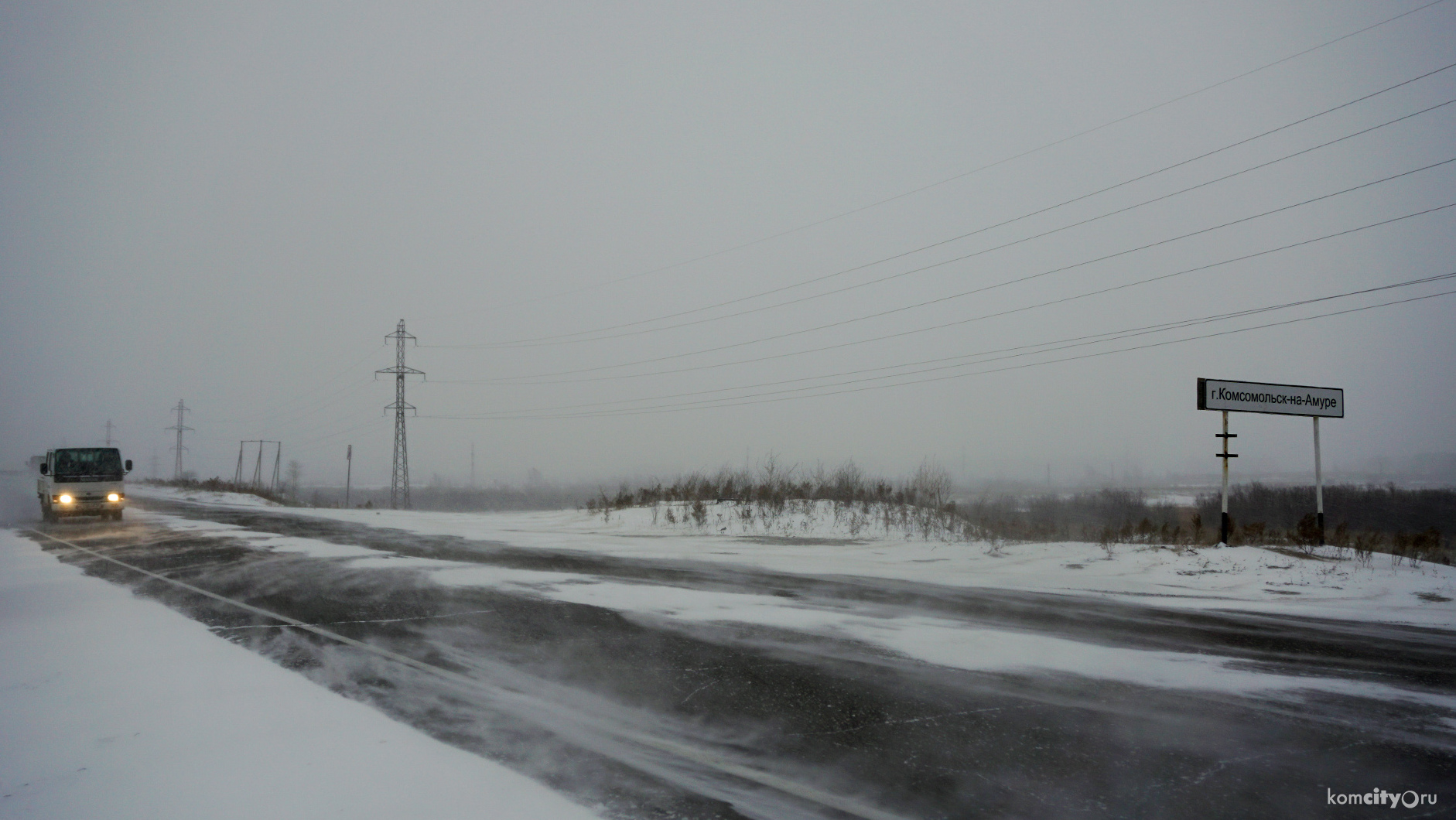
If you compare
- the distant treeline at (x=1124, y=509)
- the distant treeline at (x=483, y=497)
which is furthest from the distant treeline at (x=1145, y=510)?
the distant treeline at (x=483, y=497)

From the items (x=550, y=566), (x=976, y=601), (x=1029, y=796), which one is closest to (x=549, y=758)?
(x=1029, y=796)

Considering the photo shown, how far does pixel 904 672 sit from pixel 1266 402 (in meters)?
12.4

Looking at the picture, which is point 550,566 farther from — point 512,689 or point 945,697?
point 945,697

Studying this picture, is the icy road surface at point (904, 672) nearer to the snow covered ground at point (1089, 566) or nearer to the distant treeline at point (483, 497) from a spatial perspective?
the snow covered ground at point (1089, 566)

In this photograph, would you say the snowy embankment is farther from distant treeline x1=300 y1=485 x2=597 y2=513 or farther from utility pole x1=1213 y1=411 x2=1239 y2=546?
distant treeline x1=300 y1=485 x2=597 y2=513

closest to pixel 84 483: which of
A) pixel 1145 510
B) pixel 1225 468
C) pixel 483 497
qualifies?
pixel 1225 468

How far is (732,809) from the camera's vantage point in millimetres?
3645

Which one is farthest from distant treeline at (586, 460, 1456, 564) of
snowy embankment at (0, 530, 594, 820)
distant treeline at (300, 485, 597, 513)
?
distant treeline at (300, 485, 597, 513)

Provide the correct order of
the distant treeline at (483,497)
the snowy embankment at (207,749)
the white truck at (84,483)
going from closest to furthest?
the snowy embankment at (207,749) < the white truck at (84,483) < the distant treeline at (483,497)

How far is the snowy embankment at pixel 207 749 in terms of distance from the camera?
3646mm

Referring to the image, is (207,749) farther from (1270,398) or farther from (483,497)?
(483,497)

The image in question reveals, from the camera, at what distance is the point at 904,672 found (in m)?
6.12

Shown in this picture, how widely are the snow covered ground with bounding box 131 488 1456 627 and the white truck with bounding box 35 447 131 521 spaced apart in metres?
11.8

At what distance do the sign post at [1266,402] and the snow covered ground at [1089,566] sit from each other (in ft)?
4.56
